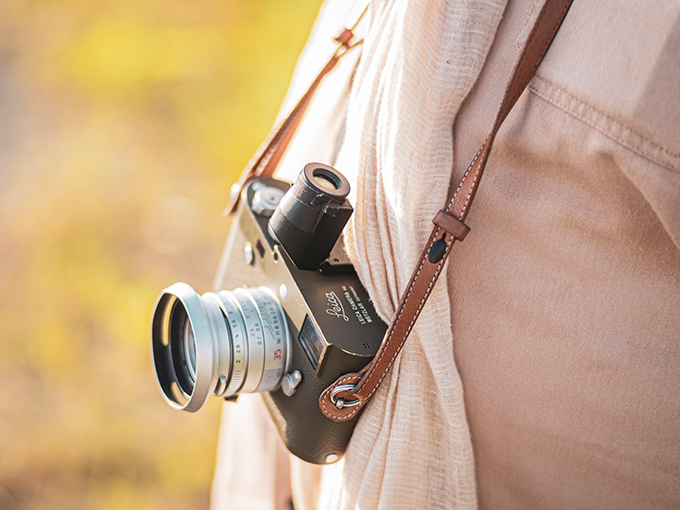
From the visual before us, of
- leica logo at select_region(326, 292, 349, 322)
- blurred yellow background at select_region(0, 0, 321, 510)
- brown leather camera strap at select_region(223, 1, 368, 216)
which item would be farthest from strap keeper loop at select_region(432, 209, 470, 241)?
blurred yellow background at select_region(0, 0, 321, 510)

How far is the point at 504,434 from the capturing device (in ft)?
1.54

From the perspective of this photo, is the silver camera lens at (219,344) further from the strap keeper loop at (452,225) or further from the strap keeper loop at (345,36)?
the strap keeper loop at (345,36)

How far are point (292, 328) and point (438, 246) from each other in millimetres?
191

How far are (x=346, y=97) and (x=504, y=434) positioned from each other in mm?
420

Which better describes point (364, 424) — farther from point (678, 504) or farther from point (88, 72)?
point (88, 72)

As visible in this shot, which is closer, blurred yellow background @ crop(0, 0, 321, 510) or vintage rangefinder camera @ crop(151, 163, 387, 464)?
vintage rangefinder camera @ crop(151, 163, 387, 464)

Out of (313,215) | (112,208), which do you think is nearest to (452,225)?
(313,215)

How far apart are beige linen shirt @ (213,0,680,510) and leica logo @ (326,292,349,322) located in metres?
0.04

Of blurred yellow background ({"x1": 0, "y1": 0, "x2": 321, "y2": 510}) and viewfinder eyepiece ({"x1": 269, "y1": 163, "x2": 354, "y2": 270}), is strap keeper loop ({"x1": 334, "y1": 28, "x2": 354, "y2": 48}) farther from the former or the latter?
blurred yellow background ({"x1": 0, "y1": 0, "x2": 321, "y2": 510})

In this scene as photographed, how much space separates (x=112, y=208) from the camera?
4.73 feet

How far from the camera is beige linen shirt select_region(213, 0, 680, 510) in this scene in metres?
0.38

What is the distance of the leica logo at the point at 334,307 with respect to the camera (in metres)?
0.49

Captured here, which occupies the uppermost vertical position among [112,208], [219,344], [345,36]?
[345,36]

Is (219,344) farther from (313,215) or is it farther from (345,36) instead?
(345,36)
